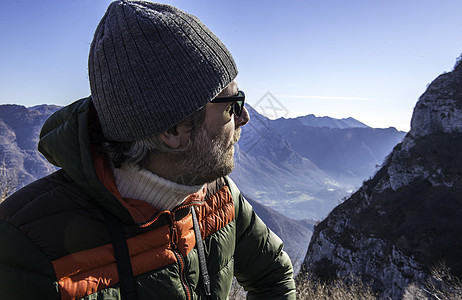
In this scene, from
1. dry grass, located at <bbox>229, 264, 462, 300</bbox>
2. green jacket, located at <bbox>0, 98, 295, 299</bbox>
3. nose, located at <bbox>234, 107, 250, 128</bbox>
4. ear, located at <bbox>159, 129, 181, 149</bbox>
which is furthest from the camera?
dry grass, located at <bbox>229, 264, 462, 300</bbox>

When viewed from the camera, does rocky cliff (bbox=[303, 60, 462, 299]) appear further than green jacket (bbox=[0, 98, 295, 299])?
Yes

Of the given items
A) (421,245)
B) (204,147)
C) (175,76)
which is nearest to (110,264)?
(204,147)

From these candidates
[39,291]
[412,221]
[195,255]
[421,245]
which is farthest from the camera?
[412,221]

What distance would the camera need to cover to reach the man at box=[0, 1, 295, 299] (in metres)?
1.24

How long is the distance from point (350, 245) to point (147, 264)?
46.7m

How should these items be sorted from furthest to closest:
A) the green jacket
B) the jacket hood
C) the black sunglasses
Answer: the black sunglasses
the jacket hood
the green jacket

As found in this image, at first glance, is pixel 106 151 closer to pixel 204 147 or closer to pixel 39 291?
pixel 204 147

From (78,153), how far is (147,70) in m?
0.52

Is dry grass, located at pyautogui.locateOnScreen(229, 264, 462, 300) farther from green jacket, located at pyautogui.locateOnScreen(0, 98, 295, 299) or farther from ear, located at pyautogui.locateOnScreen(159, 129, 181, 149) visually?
ear, located at pyautogui.locateOnScreen(159, 129, 181, 149)

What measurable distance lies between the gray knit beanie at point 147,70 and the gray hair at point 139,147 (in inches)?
1.8

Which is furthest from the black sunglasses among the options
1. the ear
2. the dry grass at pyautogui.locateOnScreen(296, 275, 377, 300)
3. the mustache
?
the dry grass at pyautogui.locateOnScreen(296, 275, 377, 300)

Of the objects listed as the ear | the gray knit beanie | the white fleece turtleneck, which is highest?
the gray knit beanie

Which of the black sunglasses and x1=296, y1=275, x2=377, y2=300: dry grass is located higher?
the black sunglasses

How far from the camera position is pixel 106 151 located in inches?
64.3
